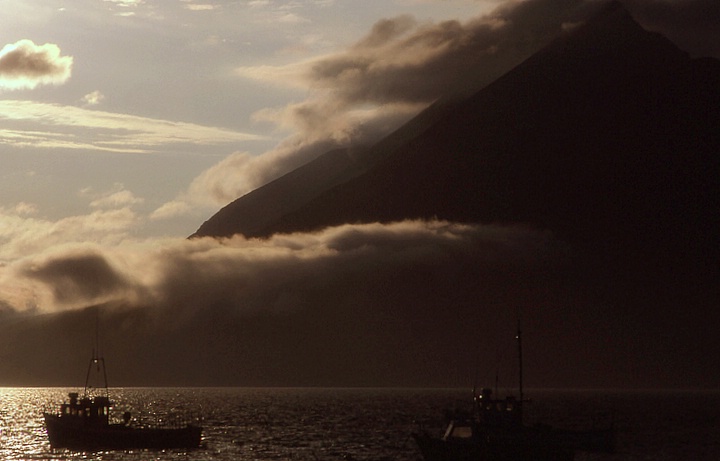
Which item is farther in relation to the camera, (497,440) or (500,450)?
(497,440)

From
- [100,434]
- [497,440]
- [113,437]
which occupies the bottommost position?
[113,437]

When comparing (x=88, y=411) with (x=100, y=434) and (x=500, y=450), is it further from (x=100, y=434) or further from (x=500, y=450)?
(x=500, y=450)

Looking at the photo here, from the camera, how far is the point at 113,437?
16812cm

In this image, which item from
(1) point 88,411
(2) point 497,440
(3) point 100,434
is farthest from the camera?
(1) point 88,411

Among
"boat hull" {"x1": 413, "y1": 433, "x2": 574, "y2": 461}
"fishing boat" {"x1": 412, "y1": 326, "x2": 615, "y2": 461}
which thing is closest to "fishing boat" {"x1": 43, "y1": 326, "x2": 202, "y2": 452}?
"fishing boat" {"x1": 412, "y1": 326, "x2": 615, "y2": 461}

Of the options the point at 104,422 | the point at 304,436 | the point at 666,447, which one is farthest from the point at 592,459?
the point at 104,422

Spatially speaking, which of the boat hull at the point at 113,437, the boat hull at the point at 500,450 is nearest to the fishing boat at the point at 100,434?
the boat hull at the point at 113,437

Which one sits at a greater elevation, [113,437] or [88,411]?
[88,411]

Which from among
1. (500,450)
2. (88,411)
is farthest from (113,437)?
(500,450)

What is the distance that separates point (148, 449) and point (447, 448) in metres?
63.6

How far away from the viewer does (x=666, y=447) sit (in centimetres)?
16812

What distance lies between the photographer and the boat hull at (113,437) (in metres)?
168

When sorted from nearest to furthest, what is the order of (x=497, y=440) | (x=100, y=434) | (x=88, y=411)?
(x=497, y=440)
(x=100, y=434)
(x=88, y=411)

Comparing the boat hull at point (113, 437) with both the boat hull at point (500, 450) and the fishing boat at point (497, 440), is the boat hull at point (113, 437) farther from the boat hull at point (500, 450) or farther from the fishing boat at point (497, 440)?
the boat hull at point (500, 450)
